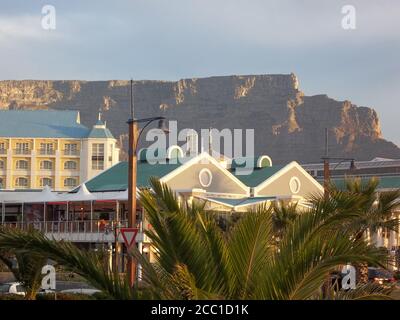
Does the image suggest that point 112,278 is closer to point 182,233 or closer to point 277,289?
point 182,233

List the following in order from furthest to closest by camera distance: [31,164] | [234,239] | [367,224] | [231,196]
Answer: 1. [31,164]
2. [231,196]
3. [367,224]
4. [234,239]

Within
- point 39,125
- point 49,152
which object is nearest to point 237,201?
point 49,152

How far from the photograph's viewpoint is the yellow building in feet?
472

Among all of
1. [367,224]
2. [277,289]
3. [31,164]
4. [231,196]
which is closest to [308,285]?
[277,289]

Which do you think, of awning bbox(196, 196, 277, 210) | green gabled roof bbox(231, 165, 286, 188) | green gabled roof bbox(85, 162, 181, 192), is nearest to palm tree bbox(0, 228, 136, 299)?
awning bbox(196, 196, 277, 210)

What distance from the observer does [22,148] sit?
146 metres

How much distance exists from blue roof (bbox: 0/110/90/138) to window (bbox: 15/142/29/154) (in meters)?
1.25

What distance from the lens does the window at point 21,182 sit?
142500 millimetres

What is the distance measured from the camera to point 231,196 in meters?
60.8

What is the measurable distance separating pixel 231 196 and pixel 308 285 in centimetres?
5036

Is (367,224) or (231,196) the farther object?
(231,196)

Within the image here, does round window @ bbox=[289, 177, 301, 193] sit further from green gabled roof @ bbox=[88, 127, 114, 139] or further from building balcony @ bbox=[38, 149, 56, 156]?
building balcony @ bbox=[38, 149, 56, 156]

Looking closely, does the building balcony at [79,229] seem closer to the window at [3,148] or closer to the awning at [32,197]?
the awning at [32,197]
